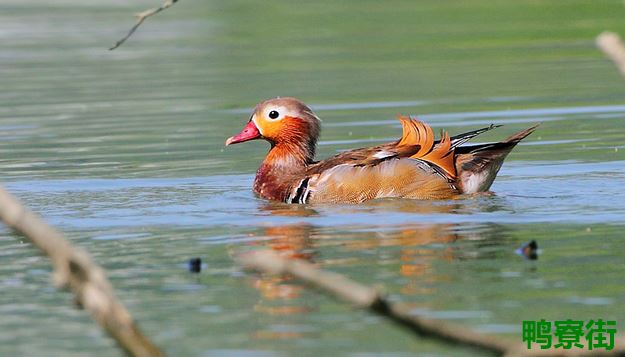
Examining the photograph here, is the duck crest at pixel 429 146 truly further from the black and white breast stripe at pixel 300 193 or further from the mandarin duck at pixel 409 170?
the black and white breast stripe at pixel 300 193

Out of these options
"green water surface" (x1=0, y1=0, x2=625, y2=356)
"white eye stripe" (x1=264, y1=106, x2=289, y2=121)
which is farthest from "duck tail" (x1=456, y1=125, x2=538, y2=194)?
"white eye stripe" (x1=264, y1=106, x2=289, y2=121)

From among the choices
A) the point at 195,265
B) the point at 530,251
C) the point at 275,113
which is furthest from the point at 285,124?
the point at 530,251

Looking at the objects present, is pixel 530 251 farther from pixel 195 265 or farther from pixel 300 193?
pixel 300 193

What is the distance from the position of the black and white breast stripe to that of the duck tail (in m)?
1.27

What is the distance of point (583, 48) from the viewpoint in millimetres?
22469

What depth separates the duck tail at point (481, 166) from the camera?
10.8m

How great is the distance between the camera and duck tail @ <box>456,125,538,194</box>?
35.3ft

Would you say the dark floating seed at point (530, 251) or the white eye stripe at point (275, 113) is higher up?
the white eye stripe at point (275, 113)

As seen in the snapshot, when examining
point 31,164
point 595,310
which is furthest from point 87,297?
point 31,164

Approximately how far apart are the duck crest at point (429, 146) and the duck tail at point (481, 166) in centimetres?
9

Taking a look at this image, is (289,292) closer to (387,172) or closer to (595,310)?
(595,310)

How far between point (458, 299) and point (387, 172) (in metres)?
3.68

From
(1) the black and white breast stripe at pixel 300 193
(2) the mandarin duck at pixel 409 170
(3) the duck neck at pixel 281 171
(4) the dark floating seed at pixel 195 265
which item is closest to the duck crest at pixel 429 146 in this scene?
(2) the mandarin duck at pixel 409 170

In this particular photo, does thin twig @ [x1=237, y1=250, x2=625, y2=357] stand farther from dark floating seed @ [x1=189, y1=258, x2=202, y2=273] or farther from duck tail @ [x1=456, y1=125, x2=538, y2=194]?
duck tail @ [x1=456, y1=125, x2=538, y2=194]
